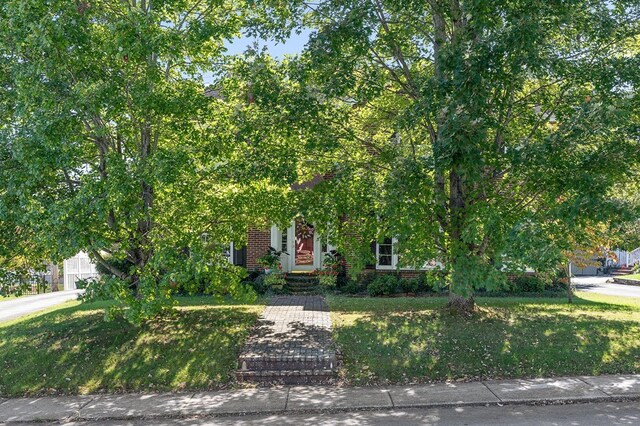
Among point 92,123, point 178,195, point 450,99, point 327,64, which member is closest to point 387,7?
point 327,64

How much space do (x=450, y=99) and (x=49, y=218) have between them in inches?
254

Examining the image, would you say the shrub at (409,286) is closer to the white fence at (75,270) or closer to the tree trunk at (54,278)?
the white fence at (75,270)

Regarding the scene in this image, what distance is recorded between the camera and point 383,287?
1631 centimetres

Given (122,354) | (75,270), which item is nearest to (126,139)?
(122,354)

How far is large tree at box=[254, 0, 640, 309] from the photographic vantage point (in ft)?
26.1

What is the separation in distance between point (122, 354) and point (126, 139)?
4064 millimetres

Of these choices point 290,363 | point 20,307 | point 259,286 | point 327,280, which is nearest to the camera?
point 290,363

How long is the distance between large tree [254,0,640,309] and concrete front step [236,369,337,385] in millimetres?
2326

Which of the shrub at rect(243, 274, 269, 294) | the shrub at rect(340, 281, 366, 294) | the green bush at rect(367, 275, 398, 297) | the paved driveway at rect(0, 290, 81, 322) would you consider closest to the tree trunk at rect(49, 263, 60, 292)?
the paved driveway at rect(0, 290, 81, 322)

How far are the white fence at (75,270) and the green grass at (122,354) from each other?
16.3 meters

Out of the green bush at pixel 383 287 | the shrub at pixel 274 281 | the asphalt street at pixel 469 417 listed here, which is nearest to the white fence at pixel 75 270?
the shrub at pixel 274 281

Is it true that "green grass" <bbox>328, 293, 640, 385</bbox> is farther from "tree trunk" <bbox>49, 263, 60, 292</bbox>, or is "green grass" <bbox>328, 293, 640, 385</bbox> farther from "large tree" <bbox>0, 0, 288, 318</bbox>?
"tree trunk" <bbox>49, 263, 60, 292</bbox>

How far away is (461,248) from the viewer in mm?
8867

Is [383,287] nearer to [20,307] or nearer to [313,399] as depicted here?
[313,399]
